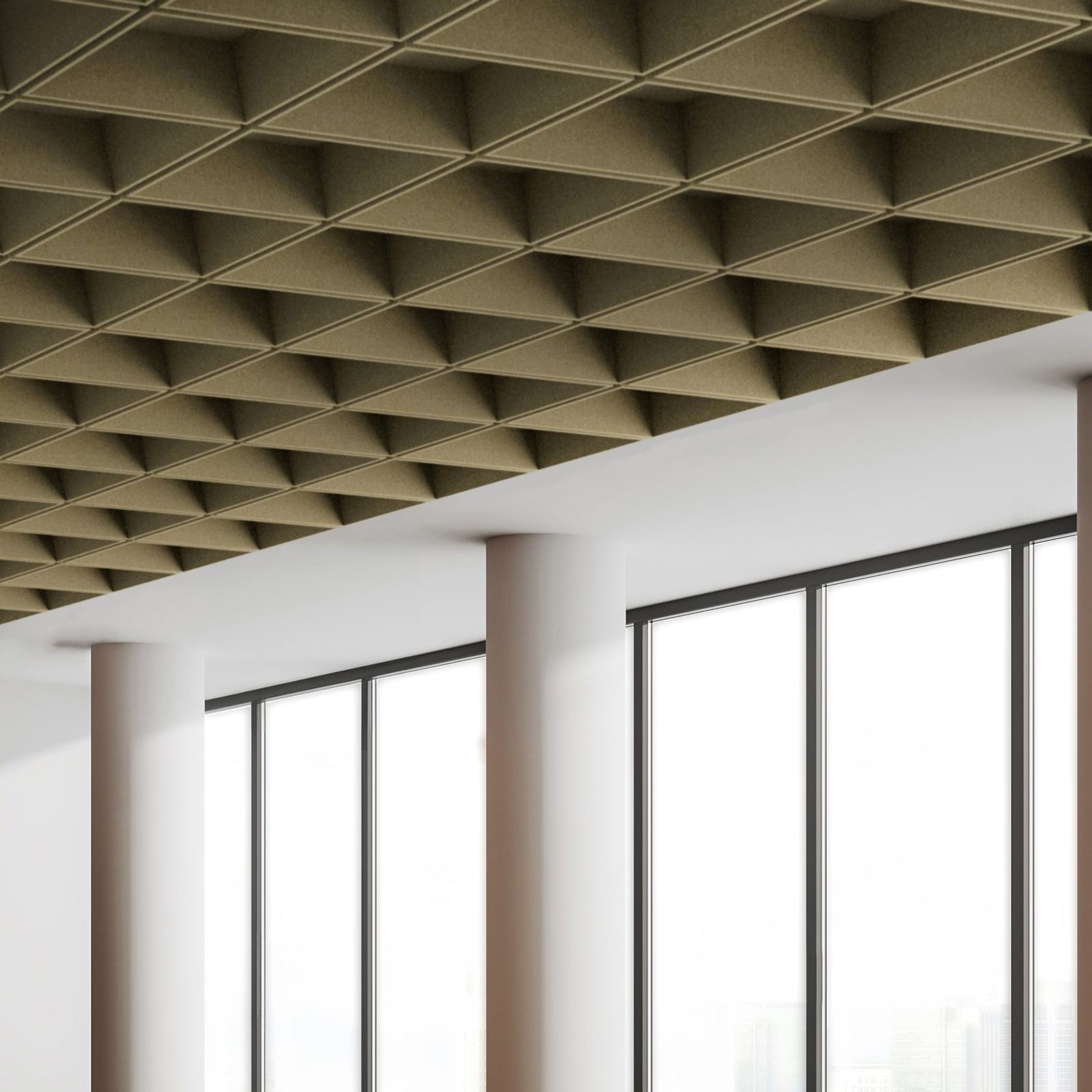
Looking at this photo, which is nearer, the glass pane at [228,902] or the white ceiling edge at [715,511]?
the white ceiling edge at [715,511]

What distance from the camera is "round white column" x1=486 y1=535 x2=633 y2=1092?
10.1 meters

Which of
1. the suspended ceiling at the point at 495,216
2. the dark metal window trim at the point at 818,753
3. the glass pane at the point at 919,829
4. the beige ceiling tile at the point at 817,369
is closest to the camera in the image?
the suspended ceiling at the point at 495,216

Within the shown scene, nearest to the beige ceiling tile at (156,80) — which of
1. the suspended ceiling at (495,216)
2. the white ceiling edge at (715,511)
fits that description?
the suspended ceiling at (495,216)

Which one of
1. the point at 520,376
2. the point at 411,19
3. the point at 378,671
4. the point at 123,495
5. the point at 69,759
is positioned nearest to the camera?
the point at 411,19

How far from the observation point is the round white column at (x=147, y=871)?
46.0 ft

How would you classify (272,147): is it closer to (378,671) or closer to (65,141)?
(65,141)

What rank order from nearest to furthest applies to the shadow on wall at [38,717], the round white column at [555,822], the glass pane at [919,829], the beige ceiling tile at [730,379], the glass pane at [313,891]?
1. the beige ceiling tile at [730,379]
2. the round white column at [555,822]
3. the glass pane at [919,829]
4. the glass pane at [313,891]
5. the shadow on wall at [38,717]

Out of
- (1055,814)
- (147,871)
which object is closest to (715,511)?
(1055,814)

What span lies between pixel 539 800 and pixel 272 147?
5.25m

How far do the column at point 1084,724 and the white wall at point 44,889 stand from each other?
1183 centimetres

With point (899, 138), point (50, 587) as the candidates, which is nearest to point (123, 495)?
point (50, 587)

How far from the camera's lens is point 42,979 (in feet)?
56.0

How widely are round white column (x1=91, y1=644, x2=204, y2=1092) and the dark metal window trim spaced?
7.62 feet

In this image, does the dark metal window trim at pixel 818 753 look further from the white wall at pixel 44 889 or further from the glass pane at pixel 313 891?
the white wall at pixel 44 889
